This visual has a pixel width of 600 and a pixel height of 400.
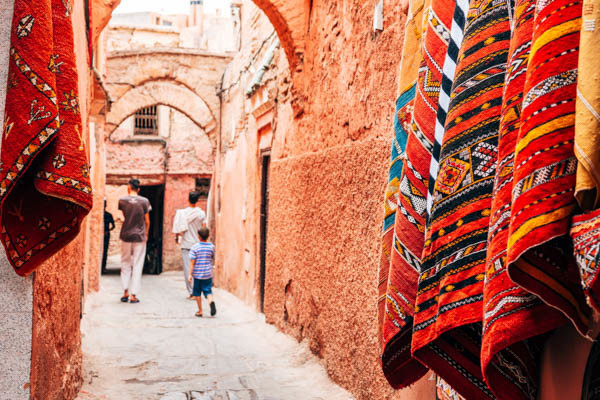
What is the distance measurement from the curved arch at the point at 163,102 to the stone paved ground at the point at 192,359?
660 centimetres

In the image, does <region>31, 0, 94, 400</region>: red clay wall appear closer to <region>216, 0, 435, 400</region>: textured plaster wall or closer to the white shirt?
<region>216, 0, 435, 400</region>: textured plaster wall

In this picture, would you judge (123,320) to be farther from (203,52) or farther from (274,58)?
(203,52)

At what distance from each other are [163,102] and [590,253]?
14.2 metres

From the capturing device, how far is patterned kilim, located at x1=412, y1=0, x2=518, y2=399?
1.23 m

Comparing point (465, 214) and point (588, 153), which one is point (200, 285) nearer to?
point (465, 214)

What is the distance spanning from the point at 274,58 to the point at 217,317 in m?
3.09

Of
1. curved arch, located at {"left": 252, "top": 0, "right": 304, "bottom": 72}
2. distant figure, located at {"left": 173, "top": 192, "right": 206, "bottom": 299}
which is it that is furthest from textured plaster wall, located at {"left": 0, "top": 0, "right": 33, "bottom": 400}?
distant figure, located at {"left": 173, "top": 192, "right": 206, "bottom": 299}

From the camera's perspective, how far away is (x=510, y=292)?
1.08 metres

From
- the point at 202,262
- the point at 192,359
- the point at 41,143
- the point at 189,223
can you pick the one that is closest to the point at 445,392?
the point at 41,143

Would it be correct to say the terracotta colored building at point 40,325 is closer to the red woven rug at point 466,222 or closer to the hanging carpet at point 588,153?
the red woven rug at point 466,222

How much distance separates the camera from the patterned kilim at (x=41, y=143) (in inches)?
69.6

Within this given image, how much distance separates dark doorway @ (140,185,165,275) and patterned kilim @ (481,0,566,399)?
54.8 ft

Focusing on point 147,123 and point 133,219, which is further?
point 147,123

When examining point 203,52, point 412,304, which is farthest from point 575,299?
→ point 203,52
